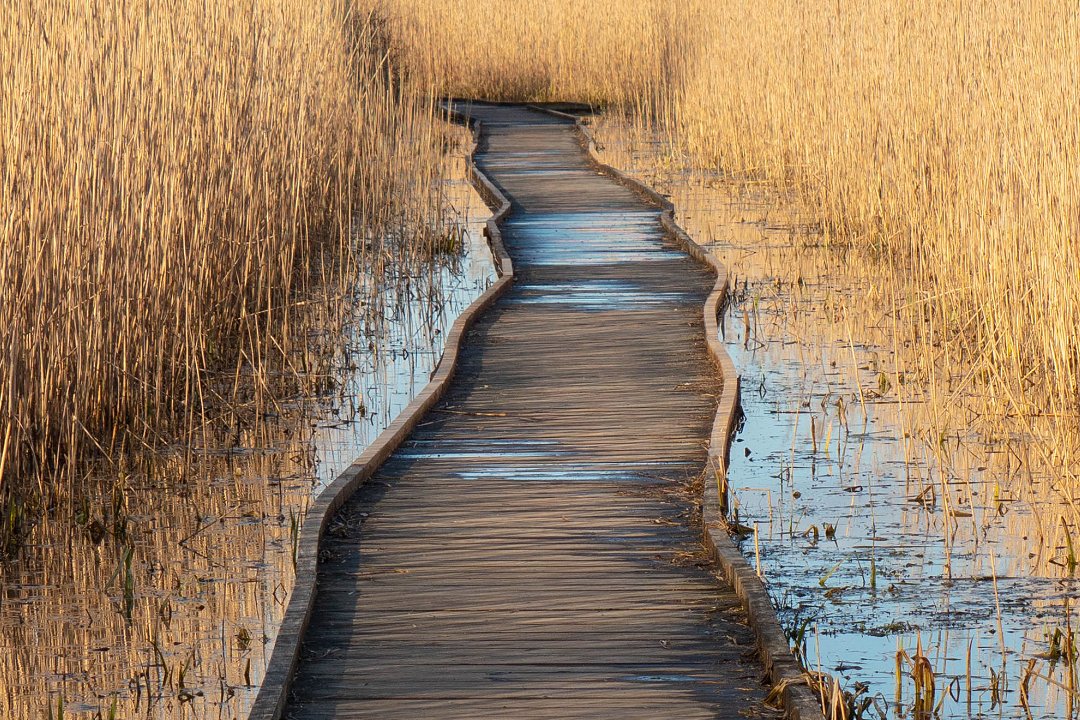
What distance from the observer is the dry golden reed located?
6035 mm

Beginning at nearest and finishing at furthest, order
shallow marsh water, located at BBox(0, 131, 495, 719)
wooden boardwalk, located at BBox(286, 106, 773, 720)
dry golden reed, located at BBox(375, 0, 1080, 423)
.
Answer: wooden boardwalk, located at BBox(286, 106, 773, 720) → shallow marsh water, located at BBox(0, 131, 495, 719) → dry golden reed, located at BBox(375, 0, 1080, 423)

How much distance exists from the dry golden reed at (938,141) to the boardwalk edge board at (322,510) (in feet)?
7.02

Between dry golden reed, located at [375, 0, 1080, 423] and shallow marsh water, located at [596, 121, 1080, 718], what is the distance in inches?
10.8

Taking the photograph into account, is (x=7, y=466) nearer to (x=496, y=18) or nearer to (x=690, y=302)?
(x=690, y=302)

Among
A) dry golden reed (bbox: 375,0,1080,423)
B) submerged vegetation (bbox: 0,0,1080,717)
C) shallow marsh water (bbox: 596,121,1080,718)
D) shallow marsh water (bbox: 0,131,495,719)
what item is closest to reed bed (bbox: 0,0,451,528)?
submerged vegetation (bbox: 0,0,1080,717)

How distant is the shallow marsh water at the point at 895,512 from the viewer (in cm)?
388

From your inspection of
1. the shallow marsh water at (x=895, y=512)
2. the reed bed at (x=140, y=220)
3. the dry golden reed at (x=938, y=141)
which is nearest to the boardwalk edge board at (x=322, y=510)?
the reed bed at (x=140, y=220)

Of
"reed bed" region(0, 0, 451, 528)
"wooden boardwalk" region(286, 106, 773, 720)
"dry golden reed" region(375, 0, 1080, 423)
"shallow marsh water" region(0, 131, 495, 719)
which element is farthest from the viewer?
"dry golden reed" region(375, 0, 1080, 423)

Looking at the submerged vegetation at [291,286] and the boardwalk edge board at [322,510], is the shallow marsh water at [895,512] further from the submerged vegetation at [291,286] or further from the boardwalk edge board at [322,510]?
the boardwalk edge board at [322,510]

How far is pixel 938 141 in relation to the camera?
8297 mm

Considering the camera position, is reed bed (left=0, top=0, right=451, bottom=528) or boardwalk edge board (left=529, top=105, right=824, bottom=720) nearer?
boardwalk edge board (left=529, top=105, right=824, bottom=720)

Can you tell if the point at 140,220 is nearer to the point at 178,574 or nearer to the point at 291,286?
the point at 178,574

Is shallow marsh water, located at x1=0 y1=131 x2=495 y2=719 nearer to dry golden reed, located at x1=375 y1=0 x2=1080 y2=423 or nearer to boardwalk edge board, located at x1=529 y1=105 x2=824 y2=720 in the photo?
boardwalk edge board, located at x1=529 y1=105 x2=824 y2=720

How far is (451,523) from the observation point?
15.2ft
